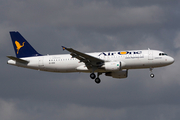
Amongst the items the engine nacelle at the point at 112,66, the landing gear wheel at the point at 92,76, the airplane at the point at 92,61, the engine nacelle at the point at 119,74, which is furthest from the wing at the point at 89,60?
the engine nacelle at the point at 119,74

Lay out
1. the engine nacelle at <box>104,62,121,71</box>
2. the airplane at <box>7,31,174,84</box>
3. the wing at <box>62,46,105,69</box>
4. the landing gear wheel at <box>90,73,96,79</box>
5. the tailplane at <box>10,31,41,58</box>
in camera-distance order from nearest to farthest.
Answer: the wing at <box>62,46,105,69</box> < the engine nacelle at <box>104,62,121,71</box> < the airplane at <box>7,31,174,84</box> < the landing gear wheel at <box>90,73,96,79</box> < the tailplane at <box>10,31,41,58</box>

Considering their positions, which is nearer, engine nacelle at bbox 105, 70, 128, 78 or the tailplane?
engine nacelle at bbox 105, 70, 128, 78

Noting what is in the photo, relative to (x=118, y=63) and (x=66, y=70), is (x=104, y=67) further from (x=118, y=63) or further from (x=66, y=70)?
(x=66, y=70)

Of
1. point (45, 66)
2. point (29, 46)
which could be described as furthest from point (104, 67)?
point (29, 46)

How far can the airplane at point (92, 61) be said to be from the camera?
199 ft

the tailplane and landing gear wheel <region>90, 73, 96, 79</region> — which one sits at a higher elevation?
the tailplane

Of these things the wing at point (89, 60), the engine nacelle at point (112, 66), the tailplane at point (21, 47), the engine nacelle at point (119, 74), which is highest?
the tailplane at point (21, 47)

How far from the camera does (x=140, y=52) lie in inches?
2411

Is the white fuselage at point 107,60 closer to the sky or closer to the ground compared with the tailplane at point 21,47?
closer to the ground

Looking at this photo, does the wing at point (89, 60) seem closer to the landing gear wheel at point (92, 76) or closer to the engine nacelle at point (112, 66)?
the engine nacelle at point (112, 66)

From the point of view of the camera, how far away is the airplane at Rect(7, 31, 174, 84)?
60.6m

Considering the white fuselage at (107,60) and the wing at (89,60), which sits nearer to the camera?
the wing at (89,60)

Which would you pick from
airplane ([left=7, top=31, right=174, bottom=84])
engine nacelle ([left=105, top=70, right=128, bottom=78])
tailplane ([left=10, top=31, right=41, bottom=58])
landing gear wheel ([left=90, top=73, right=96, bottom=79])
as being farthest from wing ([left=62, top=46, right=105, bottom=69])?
tailplane ([left=10, top=31, right=41, bottom=58])

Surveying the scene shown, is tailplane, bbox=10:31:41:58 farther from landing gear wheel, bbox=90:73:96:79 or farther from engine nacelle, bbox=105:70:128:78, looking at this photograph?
engine nacelle, bbox=105:70:128:78
